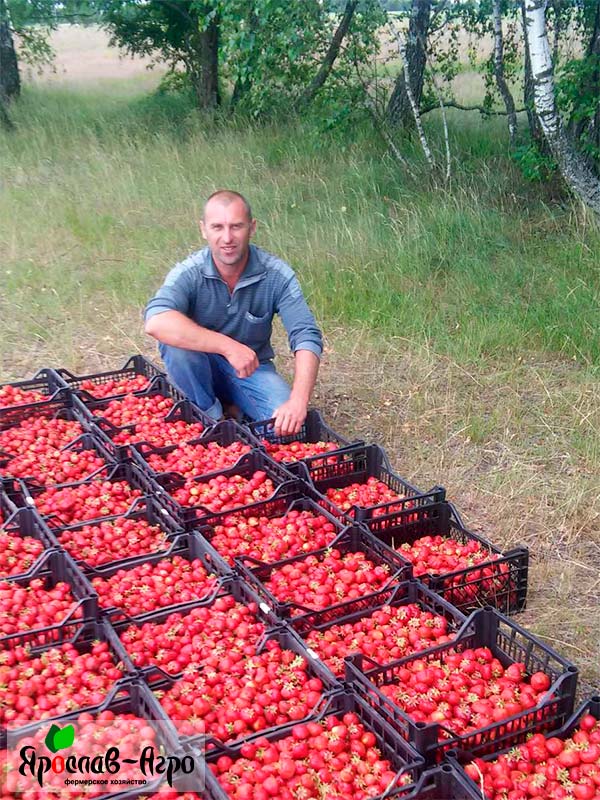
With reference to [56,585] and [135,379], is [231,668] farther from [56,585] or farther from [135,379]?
[135,379]

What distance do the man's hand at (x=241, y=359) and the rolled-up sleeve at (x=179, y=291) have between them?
37 cm

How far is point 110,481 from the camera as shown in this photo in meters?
3.66

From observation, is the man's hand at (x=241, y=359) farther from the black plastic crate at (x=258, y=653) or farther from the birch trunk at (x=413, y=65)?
the birch trunk at (x=413, y=65)

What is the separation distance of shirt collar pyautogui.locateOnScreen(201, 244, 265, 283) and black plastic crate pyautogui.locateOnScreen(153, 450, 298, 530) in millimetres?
939

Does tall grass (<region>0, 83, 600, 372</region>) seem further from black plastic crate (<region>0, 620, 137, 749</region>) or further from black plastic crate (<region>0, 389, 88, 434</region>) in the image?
black plastic crate (<region>0, 620, 137, 749</region>)

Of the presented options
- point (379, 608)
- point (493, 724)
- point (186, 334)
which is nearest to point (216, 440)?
point (186, 334)

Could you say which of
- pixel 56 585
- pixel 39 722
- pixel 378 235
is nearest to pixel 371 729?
pixel 39 722

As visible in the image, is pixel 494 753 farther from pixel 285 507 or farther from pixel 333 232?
pixel 333 232

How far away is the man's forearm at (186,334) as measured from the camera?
13.0 ft

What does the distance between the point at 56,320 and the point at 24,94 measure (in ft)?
30.2

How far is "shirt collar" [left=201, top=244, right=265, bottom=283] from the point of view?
414 cm

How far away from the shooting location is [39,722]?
219cm

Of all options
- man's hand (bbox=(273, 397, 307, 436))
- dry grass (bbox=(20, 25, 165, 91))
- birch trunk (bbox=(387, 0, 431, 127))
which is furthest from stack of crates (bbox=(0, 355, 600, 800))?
dry grass (bbox=(20, 25, 165, 91))

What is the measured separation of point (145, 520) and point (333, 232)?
13.1 ft
